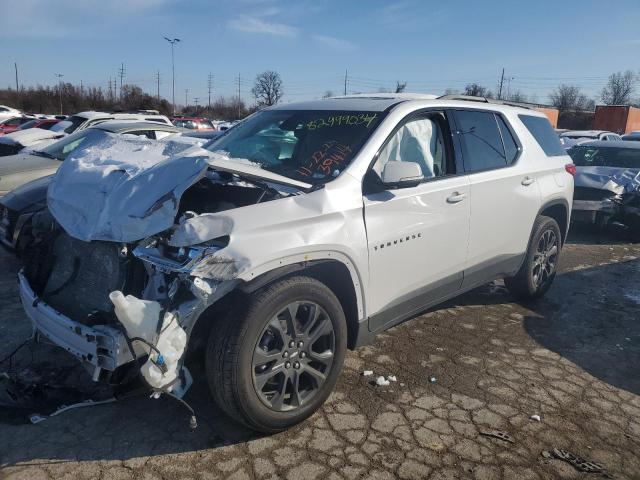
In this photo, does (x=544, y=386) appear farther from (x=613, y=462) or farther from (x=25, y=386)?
(x=25, y=386)

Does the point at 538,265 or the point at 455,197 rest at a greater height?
the point at 455,197

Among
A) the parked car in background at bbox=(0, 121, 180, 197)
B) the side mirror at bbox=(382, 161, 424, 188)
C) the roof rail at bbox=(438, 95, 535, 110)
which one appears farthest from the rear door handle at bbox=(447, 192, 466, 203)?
the parked car in background at bbox=(0, 121, 180, 197)

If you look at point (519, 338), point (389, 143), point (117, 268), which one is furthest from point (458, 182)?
point (117, 268)

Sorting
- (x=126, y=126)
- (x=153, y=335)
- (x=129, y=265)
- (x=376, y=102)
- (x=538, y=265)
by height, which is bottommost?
(x=538, y=265)

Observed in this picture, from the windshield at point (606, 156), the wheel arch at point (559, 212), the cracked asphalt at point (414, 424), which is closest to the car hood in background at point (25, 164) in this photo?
the cracked asphalt at point (414, 424)

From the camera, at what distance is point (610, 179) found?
901 cm

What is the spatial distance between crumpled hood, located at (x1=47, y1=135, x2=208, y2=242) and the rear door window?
2.19 meters

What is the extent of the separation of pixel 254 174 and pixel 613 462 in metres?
2.62

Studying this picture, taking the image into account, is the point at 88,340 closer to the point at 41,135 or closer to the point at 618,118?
the point at 41,135

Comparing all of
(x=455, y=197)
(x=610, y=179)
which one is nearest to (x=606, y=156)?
(x=610, y=179)

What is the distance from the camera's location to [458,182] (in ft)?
13.3

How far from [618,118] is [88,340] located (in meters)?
40.5

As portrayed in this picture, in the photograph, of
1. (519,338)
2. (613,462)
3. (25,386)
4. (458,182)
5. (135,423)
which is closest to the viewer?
(613,462)

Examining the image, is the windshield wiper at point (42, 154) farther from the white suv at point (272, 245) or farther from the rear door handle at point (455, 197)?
the rear door handle at point (455, 197)
